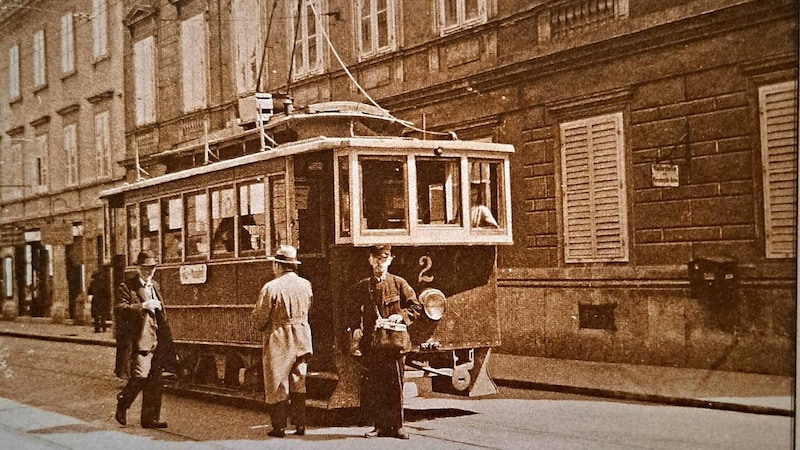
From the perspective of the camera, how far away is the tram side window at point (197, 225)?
6328 mm

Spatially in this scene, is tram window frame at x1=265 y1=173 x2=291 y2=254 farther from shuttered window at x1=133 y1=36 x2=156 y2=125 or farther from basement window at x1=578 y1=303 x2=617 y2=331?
basement window at x1=578 y1=303 x2=617 y2=331

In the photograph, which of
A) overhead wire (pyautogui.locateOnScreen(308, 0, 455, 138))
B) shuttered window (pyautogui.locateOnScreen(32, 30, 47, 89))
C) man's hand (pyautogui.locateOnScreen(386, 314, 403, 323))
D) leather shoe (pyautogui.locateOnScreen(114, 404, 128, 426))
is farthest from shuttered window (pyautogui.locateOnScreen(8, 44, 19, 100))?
man's hand (pyautogui.locateOnScreen(386, 314, 403, 323))

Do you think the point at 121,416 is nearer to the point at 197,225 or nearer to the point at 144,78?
the point at 197,225

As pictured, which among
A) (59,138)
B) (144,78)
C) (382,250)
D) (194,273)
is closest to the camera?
(382,250)

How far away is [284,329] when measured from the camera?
5.29 metres

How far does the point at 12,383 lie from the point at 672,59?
18.9 feet

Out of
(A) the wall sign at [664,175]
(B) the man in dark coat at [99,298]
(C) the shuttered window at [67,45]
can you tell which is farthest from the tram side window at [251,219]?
(A) the wall sign at [664,175]

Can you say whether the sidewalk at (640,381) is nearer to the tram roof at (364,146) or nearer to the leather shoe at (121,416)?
the leather shoe at (121,416)

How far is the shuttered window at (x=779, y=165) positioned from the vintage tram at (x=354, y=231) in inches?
75.5

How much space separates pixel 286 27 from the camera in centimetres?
615

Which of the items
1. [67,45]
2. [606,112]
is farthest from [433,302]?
[67,45]

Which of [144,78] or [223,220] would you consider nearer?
[223,220]

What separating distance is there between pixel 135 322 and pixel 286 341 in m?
1.30

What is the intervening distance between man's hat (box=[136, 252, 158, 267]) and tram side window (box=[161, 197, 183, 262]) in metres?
0.14
